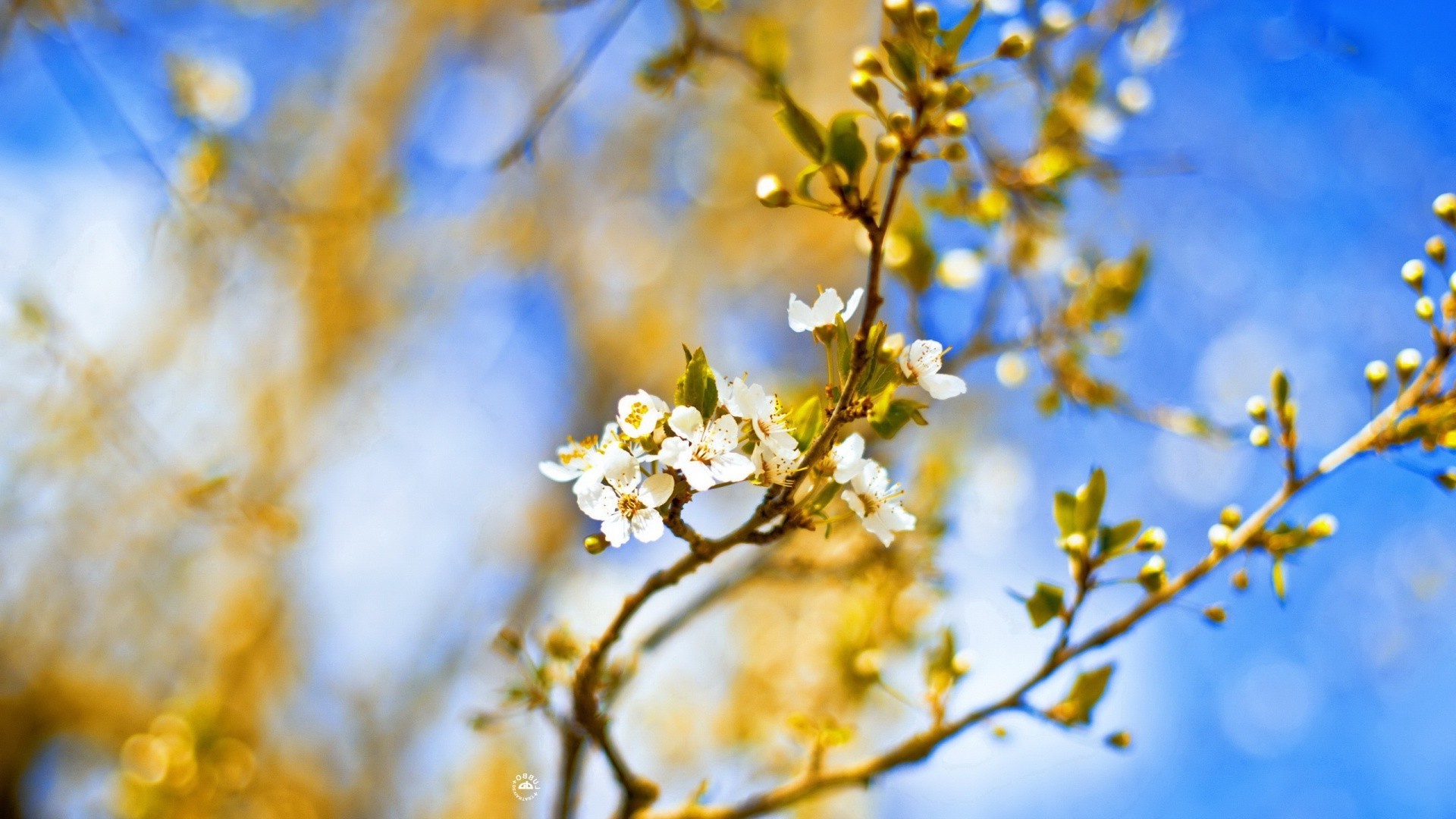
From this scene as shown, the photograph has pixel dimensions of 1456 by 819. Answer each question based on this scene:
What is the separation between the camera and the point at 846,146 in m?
0.64

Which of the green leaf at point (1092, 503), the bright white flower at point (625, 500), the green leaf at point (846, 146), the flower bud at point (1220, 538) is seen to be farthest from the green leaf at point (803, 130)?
the flower bud at point (1220, 538)

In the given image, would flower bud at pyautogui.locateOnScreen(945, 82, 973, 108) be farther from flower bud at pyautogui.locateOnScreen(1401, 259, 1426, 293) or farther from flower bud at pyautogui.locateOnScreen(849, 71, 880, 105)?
flower bud at pyautogui.locateOnScreen(1401, 259, 1426, 293)

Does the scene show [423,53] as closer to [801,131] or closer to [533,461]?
[533,461]

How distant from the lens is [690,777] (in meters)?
2.57

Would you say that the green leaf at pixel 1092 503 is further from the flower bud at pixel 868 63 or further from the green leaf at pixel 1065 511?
the flower bud at pixel 868 63

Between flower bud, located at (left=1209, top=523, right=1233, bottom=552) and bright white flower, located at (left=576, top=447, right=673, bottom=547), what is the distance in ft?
1.90

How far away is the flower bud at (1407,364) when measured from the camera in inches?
34.2

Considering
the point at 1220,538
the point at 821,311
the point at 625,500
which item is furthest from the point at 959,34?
the point at 1220,538

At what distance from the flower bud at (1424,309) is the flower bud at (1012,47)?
500mm

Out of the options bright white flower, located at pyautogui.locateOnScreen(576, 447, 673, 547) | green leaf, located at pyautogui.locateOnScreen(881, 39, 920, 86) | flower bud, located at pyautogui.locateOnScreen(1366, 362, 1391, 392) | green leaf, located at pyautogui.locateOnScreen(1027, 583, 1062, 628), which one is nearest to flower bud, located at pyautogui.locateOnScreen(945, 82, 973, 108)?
green leaf, located at pyautogui.locateOnScreen(881, 39, 920, 86)

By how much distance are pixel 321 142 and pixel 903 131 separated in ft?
11.3

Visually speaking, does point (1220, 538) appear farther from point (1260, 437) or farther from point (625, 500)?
point (625, 500)

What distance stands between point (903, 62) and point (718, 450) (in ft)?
1.09

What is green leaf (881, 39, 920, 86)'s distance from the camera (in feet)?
2.17
